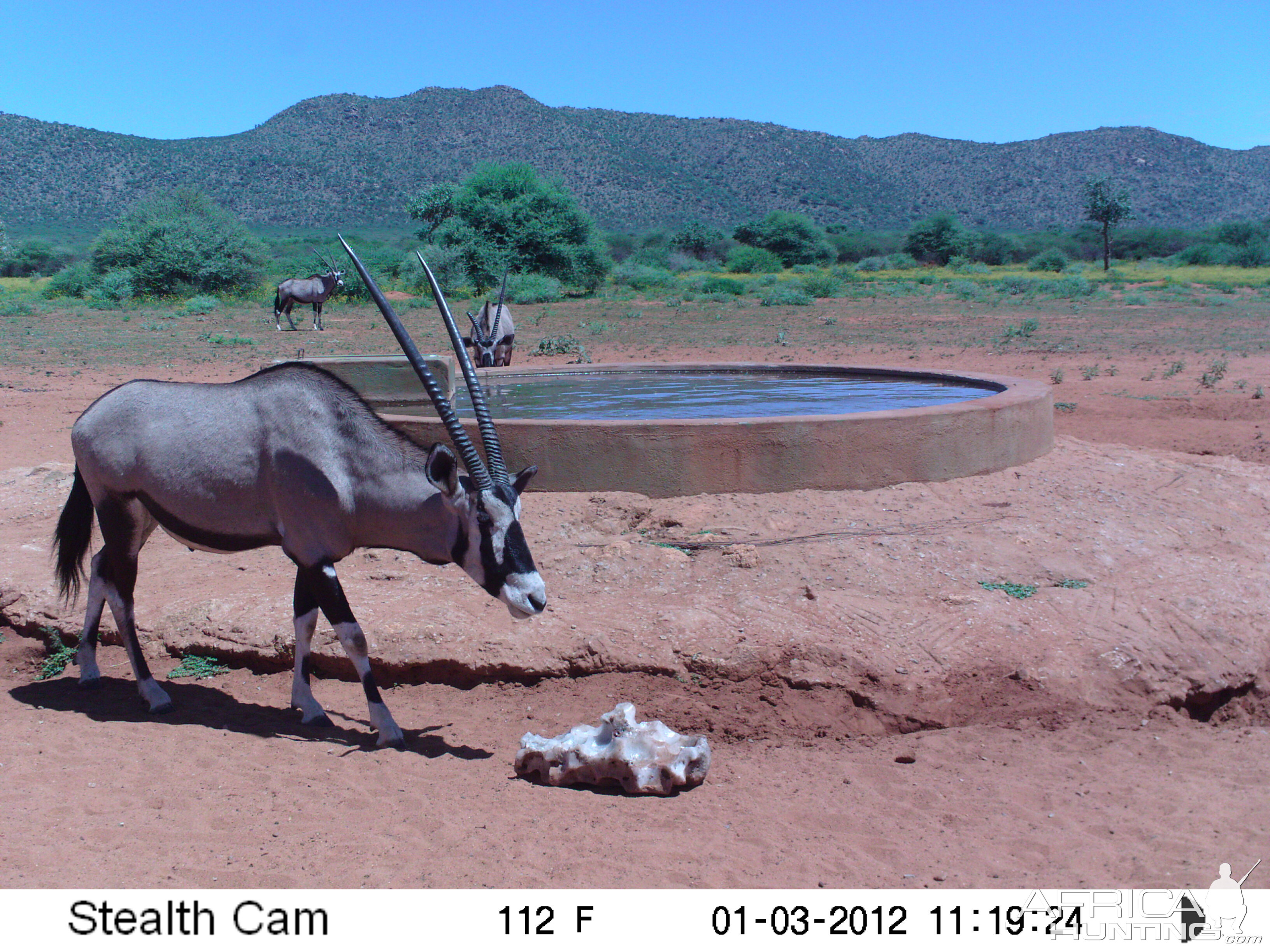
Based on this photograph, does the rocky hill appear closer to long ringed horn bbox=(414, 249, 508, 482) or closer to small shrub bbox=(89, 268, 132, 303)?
small shrub bbox=(89, 268, 132, 303)

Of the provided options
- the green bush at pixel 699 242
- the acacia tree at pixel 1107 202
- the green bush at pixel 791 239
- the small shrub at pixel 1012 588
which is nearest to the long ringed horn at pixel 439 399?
the small shrub at pixel 1012 588

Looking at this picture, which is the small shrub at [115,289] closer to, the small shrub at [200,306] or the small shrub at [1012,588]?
the small shrub at [200,306]

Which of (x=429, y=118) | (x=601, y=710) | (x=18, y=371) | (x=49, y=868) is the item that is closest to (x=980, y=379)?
(x=601, y=710)

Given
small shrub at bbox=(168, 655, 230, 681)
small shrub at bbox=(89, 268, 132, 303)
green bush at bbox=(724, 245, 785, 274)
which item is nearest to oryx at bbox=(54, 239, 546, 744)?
small shrub at bbox=(168, 655, 230, 681)

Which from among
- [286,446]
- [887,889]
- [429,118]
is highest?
[429,118]

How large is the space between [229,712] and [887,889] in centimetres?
270

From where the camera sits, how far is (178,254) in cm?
2994

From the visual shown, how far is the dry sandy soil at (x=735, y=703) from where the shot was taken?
3088 mm

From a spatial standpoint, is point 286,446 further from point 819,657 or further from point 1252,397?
point 1252,397

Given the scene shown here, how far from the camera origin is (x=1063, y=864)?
10.0ft

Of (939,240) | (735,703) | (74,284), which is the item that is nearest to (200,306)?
(74,284)

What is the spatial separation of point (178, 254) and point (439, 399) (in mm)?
29694

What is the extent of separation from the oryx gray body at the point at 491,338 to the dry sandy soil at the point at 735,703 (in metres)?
5.80

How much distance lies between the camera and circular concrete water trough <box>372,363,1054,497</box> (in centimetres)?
568
